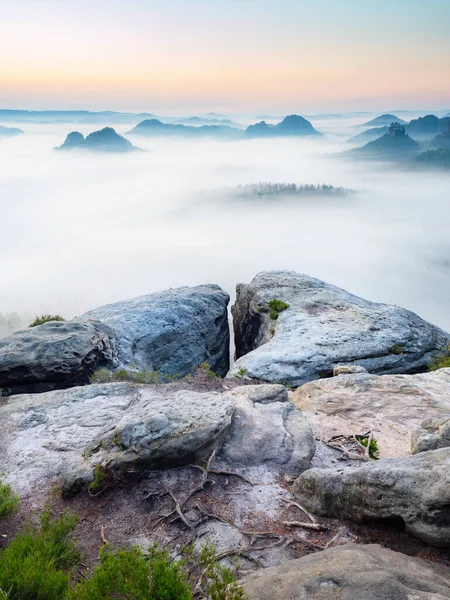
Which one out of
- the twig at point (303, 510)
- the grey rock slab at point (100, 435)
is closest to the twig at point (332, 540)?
the twig at point (303, 510)

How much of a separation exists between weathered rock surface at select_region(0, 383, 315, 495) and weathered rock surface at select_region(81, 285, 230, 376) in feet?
35.9

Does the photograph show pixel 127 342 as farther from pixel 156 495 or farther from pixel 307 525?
pixel 307 525

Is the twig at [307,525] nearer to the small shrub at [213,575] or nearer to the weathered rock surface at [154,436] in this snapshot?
the small shrub at [213,575]

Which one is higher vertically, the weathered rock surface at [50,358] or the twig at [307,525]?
the twig at [307,525]

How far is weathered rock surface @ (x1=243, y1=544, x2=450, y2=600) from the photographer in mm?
5836

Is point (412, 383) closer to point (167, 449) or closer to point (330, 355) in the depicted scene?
point (330, 355)

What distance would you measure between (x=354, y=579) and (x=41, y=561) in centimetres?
488

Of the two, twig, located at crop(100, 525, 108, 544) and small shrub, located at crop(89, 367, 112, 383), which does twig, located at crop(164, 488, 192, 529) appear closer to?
twig, located at crop(100, 525, 108, 544)

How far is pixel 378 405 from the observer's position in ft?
55.3

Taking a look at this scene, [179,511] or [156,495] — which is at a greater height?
[179,511]

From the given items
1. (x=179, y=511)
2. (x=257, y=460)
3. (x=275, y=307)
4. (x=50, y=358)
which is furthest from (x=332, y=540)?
(x=275, y=307)

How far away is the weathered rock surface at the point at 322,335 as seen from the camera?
76.7 ft

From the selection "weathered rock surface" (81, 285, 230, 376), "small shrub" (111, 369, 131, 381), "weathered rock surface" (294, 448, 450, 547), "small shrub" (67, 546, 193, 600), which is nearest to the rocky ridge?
"weathered rock surface" (294, 448, 450, 547)

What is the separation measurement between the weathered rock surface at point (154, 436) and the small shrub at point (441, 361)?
46.8ft
